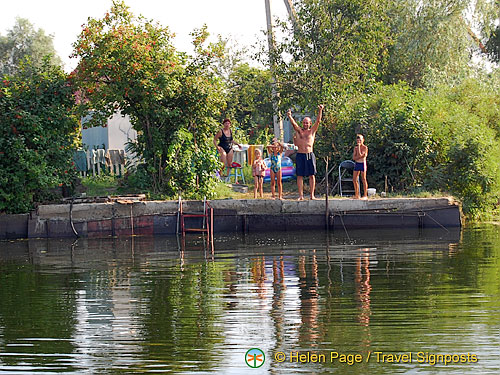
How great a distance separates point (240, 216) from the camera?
20469 mm

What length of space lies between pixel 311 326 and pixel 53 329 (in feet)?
9.61

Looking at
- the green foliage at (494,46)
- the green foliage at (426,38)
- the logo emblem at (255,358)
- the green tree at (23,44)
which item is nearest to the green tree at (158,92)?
the green foliage at (426,38)

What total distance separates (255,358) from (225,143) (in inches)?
612

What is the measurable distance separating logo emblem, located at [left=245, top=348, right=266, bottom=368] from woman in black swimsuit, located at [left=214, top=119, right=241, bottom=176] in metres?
14.8

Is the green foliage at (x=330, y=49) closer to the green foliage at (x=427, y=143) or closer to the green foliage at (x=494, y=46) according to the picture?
the green foliage at (x=427, y=143)

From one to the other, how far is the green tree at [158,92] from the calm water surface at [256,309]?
4905 mm

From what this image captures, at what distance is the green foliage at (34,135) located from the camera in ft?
67.5

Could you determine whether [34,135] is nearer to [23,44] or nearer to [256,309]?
[256,309]

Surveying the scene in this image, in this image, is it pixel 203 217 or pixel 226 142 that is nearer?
pixel 203 217

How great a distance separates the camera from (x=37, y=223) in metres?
20.5

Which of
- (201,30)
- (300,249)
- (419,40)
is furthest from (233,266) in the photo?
(419,40)

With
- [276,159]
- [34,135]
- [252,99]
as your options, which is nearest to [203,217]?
[276,159]

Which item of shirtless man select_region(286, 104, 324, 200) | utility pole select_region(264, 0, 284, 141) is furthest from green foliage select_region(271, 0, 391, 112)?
shirtless man select_region(286, 104, 324, 200)

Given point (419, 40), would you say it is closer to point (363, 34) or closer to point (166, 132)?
point (363, 34)
